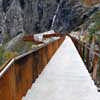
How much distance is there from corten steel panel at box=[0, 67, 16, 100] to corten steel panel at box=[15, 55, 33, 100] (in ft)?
1.86

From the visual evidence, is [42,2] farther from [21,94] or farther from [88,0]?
[21,94]

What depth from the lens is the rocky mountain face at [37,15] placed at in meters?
92.8

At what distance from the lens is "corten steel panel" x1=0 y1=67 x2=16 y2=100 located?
5.42 m

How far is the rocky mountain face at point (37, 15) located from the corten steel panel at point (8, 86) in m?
83.6

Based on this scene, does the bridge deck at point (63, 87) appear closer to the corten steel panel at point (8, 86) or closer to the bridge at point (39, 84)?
the bridge at point (39, 84)

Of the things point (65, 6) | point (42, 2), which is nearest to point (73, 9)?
point (65, 6)

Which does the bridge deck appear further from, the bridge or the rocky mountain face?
the rocky mountain face

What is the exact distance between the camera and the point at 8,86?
19.7ft

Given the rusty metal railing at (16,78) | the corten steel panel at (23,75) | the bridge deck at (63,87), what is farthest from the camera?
the bridge deck at (63,87)

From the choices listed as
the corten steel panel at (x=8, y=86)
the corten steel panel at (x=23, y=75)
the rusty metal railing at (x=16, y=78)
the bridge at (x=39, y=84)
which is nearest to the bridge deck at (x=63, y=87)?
the bridge at (x=39, y=84)

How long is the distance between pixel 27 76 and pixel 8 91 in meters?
2.98

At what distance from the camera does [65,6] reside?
95688mm

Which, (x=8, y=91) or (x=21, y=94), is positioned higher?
(x=8, y=91)

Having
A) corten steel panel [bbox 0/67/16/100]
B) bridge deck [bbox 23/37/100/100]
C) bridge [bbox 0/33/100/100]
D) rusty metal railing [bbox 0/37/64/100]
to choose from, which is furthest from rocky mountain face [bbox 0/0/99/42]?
corten steel panel [bbox 0/67/16/100]
